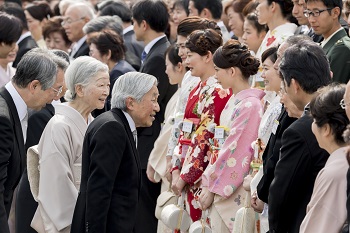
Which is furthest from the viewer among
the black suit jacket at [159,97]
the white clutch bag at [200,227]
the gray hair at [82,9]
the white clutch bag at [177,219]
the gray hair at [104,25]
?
the gray hair at [82,9]

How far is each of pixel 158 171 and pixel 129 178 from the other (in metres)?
1.98

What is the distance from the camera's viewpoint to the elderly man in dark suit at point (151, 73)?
27.7ft

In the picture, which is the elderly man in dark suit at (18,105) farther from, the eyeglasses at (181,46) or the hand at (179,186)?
the eyeglasses at (181,46)

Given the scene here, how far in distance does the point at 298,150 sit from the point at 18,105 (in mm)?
2030

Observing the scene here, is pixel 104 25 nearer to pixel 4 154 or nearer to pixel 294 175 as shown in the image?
pixel 4 154

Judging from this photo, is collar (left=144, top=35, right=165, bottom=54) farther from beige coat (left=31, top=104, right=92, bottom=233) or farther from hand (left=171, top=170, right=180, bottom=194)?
beige coat (left=31, top=104, right=92, bottom=233)

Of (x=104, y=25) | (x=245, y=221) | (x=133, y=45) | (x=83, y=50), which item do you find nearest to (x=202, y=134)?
(x=245, y=221)

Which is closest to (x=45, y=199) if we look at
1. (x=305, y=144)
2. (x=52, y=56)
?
(x=52, y=56)

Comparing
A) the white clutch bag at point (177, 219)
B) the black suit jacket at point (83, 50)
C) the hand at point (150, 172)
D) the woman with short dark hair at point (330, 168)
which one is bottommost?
the black suit jacket at point (83, 50)

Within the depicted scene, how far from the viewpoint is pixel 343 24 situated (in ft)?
23.8

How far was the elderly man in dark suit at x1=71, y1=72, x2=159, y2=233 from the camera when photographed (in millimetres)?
5859

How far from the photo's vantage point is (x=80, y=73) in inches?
257

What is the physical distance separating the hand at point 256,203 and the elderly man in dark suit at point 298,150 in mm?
564

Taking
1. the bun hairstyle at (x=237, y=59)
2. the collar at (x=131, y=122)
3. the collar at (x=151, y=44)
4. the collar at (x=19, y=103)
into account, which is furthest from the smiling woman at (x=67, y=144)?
the collar at (x=151, y=44)
